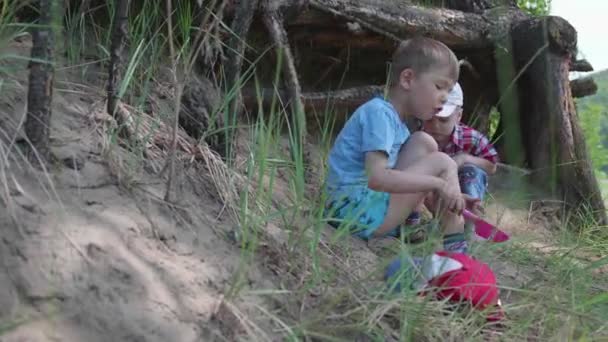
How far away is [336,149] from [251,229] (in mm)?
932

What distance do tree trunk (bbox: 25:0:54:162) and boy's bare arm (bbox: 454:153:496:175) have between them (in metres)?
2.12

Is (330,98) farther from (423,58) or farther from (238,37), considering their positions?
(238,37)

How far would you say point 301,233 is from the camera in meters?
2.37

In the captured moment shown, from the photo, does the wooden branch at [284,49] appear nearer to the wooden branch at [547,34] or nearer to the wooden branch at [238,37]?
the wooden branch at [238,37]

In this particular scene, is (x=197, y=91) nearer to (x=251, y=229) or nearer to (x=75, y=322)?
(x=251, y=229)

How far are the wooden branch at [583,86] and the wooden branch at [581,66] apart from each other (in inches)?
3.0

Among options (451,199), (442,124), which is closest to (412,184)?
(451,199)

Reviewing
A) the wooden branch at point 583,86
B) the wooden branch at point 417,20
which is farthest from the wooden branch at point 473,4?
the wooden branch at point 583,86

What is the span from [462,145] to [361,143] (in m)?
0.85

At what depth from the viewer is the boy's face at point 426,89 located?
10.7ft

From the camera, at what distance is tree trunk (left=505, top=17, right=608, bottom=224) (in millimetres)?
4586

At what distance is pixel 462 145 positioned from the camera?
383 centimetres

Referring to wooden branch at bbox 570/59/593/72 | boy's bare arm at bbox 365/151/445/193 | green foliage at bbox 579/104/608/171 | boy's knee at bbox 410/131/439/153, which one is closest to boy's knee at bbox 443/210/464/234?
boy's bare arm at bbox 365/151/445/193

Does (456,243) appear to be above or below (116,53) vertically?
below
